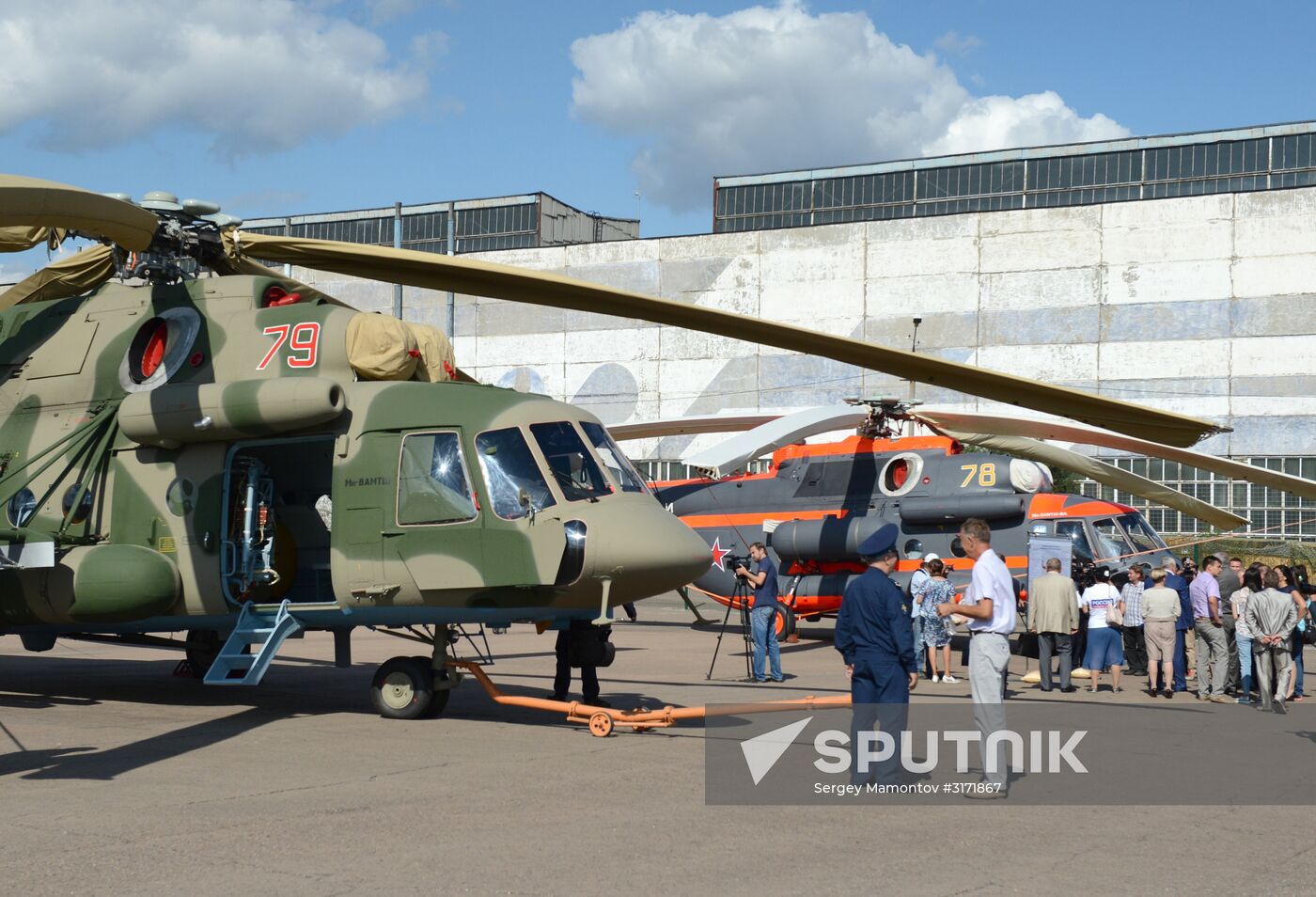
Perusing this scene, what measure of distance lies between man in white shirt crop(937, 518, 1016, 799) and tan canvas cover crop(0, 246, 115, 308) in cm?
877

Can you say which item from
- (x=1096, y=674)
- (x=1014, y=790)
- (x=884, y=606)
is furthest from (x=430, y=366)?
(x=1096, y=674)

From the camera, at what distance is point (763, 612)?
591 inches

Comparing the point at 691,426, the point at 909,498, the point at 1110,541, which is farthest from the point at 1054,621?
the point at 691,426

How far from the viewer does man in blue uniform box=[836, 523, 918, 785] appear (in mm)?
7992

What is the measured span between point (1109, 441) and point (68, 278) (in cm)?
1407

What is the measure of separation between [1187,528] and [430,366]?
3485cm

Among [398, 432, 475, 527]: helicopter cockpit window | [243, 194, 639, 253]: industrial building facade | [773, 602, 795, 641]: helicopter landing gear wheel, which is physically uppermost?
[243, 194, 639, 253]: industrial building facade

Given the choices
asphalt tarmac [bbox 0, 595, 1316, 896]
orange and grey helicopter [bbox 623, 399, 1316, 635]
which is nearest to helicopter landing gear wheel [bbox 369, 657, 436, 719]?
asphalt tarmac [bbox 0, 595, 1316, 896]

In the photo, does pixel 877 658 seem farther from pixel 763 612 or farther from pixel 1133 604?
pixel 1133 604

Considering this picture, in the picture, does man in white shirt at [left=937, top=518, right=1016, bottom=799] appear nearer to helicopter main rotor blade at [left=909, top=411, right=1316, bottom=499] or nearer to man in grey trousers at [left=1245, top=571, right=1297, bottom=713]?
man in grey trousers at [left=1245, top=571, right=1297, bottom=713]

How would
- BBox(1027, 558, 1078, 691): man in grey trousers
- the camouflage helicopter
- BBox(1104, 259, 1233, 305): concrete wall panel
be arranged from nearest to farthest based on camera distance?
the camouflage helicopter, BBox(1027, 558, 1078, 691): man in grey trousers, BBox(1104, 259, 1233, 305): concrete wall panel

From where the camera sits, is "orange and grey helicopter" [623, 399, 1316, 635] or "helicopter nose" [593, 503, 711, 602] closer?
"helicopter nose" [593, 503, 711, 602]

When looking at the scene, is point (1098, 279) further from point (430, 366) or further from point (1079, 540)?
point (430, 366)

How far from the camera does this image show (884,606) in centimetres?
802
